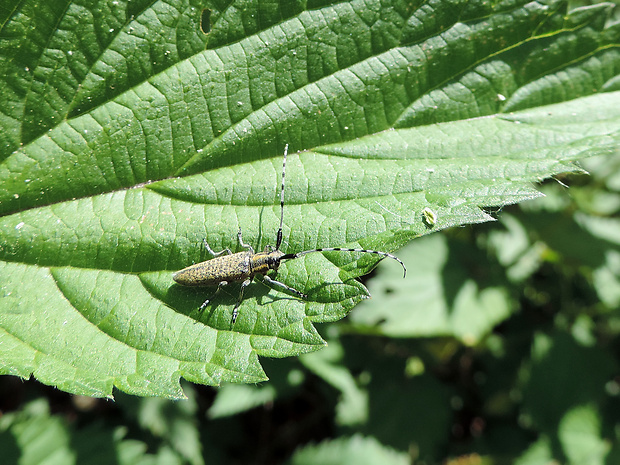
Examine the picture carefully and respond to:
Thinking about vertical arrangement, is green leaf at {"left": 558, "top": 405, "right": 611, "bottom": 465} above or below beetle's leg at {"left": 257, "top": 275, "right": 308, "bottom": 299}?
below

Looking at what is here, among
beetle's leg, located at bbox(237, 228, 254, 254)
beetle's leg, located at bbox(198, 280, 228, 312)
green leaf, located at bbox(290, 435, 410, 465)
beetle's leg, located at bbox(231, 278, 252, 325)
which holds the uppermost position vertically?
beetle's leg, located at bbox(237, 228, 254, 254)

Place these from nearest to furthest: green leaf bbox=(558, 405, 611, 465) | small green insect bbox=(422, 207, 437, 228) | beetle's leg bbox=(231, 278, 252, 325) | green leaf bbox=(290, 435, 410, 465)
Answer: small green insect bbox=(422, 207, 437, 228) → beetle's leg bbox=(231, 278, 252, 325) → green leaf bbox=(290, 435, 410, 465) → green leaf bbox=(558, 405, 611, 465)

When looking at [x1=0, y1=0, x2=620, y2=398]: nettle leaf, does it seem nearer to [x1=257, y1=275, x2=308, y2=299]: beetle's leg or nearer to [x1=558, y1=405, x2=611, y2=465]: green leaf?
[x1=257, y1=275, x2=308, y2=299]: beetle's leg

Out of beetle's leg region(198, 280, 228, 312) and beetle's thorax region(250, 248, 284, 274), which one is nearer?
beetle's leg region(198, 280, 228, 312)

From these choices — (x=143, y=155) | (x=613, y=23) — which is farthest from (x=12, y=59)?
(x=613, y=23)

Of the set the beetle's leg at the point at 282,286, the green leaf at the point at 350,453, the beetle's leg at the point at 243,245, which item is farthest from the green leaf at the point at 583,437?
the beetle's leg at the point at 243,245

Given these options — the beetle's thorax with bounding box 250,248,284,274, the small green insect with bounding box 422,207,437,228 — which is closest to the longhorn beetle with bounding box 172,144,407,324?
the beetle's thorax with bounding box 250,248,284,274

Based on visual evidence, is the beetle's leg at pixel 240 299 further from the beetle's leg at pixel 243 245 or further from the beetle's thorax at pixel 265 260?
the beetle's leg at pixel 243 245

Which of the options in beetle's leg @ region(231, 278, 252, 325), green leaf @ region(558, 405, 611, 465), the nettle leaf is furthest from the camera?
green leaf @ region(558, 405, 611, 465)
